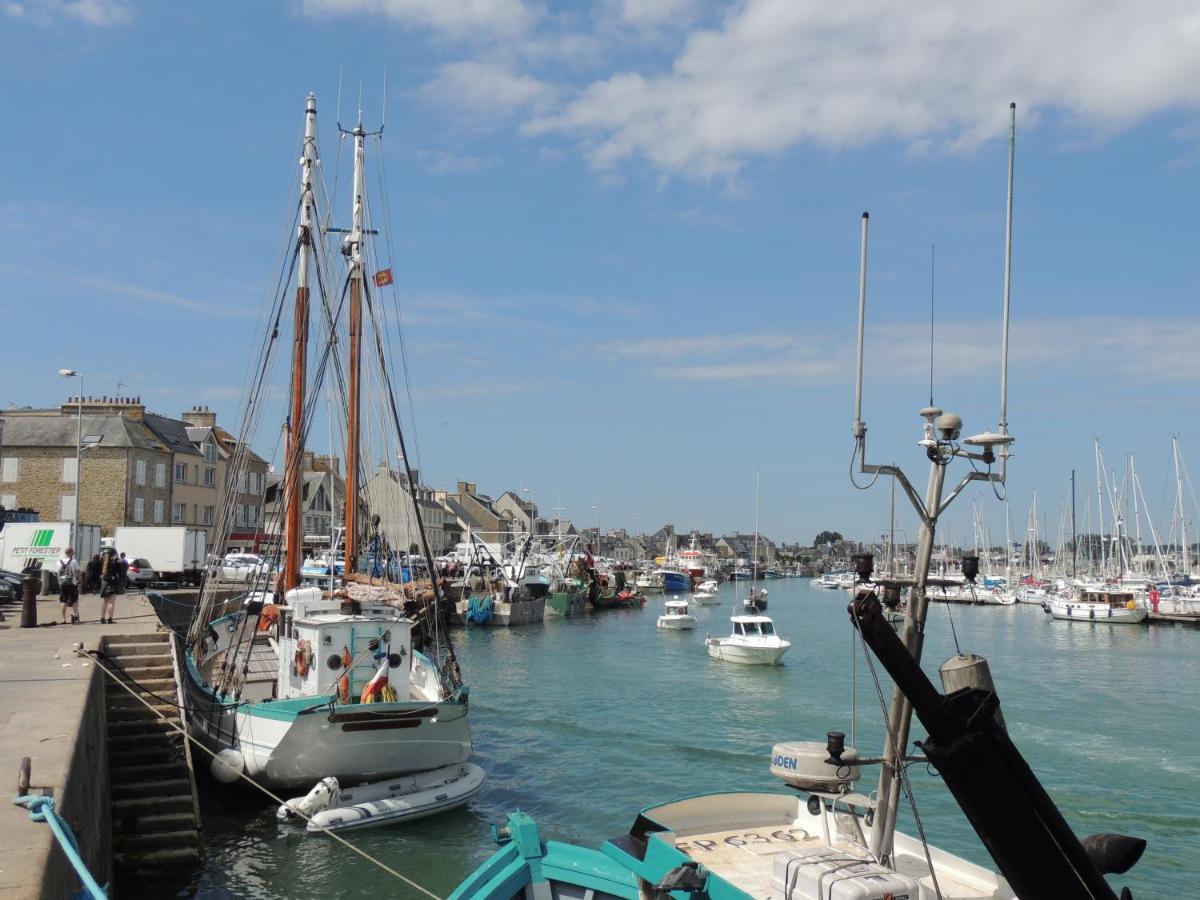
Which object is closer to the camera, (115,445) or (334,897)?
(334,897)

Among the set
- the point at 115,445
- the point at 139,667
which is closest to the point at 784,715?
the point at 139,667

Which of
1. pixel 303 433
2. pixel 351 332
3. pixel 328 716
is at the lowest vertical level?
pixel 328 716

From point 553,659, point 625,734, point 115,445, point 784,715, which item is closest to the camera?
point 625,734

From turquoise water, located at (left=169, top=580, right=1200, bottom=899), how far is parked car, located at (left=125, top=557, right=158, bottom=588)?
1513cm

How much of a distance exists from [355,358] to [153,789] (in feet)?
59.7

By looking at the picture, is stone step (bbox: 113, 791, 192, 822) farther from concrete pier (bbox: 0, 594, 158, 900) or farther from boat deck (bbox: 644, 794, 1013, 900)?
boat deck (bbox: 644, 794, 1013, 900)

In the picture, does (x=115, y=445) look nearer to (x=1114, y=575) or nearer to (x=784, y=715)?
(x=784, y=715)

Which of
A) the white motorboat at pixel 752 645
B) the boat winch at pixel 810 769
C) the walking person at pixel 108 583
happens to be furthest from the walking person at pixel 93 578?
the boat winch at pixel 810 769

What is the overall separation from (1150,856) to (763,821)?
36.1 ft

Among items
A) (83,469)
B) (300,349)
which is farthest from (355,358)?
(83,469)

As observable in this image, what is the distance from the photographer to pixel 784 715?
31.3 metres

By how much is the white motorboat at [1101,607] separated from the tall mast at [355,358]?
6131 centimetres

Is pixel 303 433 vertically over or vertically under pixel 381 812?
over

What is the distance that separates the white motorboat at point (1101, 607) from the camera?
7288 cm
